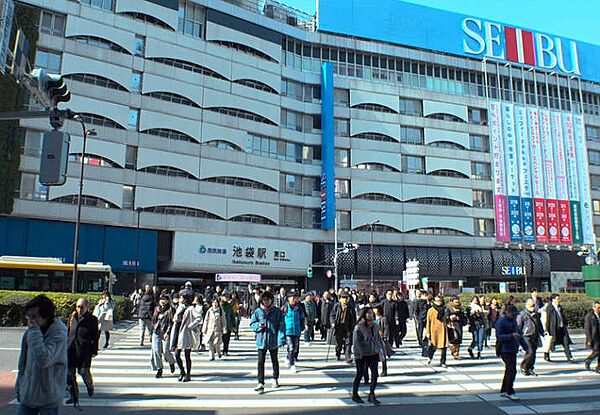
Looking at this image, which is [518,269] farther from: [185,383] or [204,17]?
[185,383]

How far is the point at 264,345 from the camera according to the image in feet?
30.9

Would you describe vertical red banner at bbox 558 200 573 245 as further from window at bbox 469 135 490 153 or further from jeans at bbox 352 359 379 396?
jeans at bbox 352 359 379 396

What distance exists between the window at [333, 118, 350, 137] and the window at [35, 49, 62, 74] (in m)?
23.7

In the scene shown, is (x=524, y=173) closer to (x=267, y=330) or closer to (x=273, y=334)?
(x=273, y=334)

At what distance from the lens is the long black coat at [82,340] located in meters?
8.15

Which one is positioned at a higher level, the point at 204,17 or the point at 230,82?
the point at 204,17

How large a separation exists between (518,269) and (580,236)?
8.88 metres

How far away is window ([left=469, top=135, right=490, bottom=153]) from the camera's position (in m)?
51.8

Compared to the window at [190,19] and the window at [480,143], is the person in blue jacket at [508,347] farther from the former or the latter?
the window at [480,143]

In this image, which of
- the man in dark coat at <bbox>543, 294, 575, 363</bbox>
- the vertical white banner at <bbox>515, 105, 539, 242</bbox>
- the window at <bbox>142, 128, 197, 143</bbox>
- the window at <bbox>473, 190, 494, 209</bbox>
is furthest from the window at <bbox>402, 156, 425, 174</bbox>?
the man in dark coat at <bbox>543, 294, 575, 363</bbox>

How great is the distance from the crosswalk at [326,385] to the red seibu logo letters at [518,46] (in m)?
46.5

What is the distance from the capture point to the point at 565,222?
5184 centimetres

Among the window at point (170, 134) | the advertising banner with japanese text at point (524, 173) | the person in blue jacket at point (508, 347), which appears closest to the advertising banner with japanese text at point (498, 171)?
the advertising banner with japanese text at point (524, 173)

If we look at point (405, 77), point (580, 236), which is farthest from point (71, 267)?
point (580, 236)
